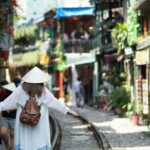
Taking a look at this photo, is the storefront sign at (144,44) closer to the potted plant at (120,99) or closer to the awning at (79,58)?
the potted plant at (120,99)

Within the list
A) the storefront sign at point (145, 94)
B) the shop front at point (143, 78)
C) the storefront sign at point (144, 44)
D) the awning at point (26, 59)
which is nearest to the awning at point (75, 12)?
the awning at point (26, 59)

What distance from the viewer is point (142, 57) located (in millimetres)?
25703

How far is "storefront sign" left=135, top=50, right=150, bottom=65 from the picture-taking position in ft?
80.3

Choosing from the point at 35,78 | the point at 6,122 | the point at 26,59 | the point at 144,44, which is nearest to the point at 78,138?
the point at 144,44

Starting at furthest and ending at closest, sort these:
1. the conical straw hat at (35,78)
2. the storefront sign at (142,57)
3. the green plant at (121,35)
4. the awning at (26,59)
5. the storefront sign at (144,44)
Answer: the awning at (26,59) < the green plant at (121,35) < the storefront sign at (144,44) < the storefront sign at (142,57) < the conical straw hat at (35,78)

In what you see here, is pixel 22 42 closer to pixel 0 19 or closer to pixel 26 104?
pixel 0 19

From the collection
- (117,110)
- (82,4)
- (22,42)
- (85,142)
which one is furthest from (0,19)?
(22,42)

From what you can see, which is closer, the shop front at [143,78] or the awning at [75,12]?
the shop front at [143,78]

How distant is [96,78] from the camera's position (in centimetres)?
4294

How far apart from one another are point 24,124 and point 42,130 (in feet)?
0.93

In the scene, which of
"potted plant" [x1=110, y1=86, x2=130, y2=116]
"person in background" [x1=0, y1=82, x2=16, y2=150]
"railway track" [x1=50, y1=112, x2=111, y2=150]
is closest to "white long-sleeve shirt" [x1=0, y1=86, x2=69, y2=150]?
"person in background" [x1=0, y1=82, x2=16, y2=150]

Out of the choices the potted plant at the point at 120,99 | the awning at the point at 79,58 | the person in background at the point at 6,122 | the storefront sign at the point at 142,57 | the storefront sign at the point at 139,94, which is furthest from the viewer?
the awning at the point at 79,58

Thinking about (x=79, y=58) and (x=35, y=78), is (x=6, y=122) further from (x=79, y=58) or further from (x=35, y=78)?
(x=79, y=58)

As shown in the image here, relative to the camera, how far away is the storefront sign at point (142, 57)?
80.3 ft
